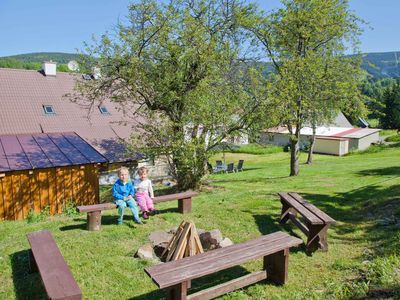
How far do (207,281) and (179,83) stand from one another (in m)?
8.84

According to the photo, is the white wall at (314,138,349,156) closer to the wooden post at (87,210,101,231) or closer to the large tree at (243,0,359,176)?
the large tree at (243,0,359,176)

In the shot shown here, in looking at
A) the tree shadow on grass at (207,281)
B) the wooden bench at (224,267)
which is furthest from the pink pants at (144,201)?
the wooden bench at (224,267)

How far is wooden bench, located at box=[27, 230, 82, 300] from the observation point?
4409mm

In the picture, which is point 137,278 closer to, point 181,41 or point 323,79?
point 181,41

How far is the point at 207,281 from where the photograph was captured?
6.02m

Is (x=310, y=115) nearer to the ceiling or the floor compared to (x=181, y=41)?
nearer to the floor

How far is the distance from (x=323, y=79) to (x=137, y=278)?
15.0 metres

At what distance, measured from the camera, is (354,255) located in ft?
22.4

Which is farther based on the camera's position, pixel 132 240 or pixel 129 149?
pixel 129 149

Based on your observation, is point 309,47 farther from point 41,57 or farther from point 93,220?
point 41,57

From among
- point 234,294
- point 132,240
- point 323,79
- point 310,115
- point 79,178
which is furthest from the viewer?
point 310,115

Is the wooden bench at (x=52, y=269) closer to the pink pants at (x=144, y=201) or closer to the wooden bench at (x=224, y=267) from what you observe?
the wooden bench at (x=224, y=267)

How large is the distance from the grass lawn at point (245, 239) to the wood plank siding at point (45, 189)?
469 cm

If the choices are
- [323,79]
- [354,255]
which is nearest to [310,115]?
[323,79]
